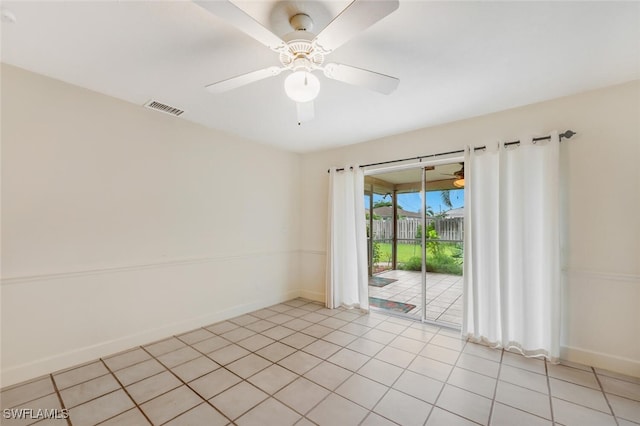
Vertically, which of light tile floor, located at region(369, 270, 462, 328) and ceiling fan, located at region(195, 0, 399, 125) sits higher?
ceiling fan, located at region(195, 0, 399, 125)

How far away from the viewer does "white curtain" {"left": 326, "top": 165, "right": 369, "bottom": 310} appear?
4.05m

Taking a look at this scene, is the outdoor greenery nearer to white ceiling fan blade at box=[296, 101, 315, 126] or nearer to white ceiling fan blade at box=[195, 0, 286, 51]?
white ceiling fan blade at box=[296, 101, 315, 126]

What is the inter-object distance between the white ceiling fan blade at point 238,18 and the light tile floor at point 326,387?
2.40 metres

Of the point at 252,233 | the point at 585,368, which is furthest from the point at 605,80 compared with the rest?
the point at 252,233

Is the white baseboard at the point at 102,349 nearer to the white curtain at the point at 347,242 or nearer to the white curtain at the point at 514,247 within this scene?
the white curtain at the point at 347,242

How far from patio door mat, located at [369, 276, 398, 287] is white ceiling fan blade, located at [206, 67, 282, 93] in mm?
4205

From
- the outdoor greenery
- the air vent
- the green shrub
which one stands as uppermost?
the air vent

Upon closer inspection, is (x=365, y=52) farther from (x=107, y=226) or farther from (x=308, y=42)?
(x=107, y=226)

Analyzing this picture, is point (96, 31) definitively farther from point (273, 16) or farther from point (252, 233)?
point (252, 233)

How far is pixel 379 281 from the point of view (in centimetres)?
524

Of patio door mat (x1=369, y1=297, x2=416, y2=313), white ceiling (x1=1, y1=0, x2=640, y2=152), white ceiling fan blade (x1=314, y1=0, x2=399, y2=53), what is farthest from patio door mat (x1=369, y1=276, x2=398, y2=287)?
white ceiling fan blade (x1=314, y1=0, x2=399, y2=53)

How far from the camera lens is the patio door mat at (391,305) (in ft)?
13.4

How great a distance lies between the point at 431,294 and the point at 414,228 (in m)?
1.42

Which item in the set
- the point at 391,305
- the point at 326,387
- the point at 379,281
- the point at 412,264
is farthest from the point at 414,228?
the point at 326,387
